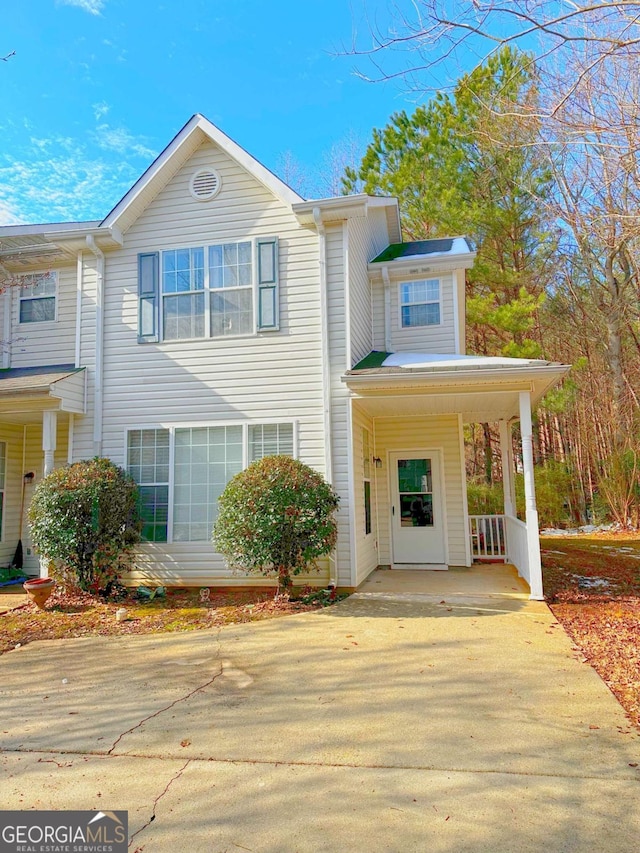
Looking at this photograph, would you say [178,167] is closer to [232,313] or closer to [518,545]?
[232,313]

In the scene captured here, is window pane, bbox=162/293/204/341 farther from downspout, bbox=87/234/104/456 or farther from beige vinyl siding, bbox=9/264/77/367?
beige vinyl siding, bbox=9/264/77/367

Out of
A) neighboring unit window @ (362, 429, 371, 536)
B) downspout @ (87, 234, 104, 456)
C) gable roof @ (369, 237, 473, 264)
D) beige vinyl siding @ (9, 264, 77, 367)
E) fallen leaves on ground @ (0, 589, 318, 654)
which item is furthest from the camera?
gable roof @ (369, 237, 473, 264)

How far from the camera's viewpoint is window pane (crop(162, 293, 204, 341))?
9.02 metres

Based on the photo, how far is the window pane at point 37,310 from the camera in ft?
32.8

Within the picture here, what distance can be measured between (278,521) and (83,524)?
9.51 feet

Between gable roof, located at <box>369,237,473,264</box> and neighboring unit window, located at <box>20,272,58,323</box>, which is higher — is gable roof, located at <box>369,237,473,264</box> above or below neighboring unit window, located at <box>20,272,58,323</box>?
above

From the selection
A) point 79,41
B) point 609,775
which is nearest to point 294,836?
point 609,775

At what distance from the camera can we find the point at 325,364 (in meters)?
8.31

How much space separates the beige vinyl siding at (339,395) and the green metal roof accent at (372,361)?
358 millimetres

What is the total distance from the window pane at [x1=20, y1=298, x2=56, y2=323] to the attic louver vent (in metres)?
3.40

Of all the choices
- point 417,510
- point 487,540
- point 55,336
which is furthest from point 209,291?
point 487,540

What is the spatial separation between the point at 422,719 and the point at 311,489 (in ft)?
12.3

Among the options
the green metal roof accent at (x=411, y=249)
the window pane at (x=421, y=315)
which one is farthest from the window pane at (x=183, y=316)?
the window pane at (x=421, y=315)

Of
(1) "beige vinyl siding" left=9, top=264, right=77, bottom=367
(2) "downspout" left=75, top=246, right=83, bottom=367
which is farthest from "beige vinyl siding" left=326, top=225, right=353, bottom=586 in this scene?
(1) "beige vinyl siding" left=9, top=264, right=77, bottom=367
